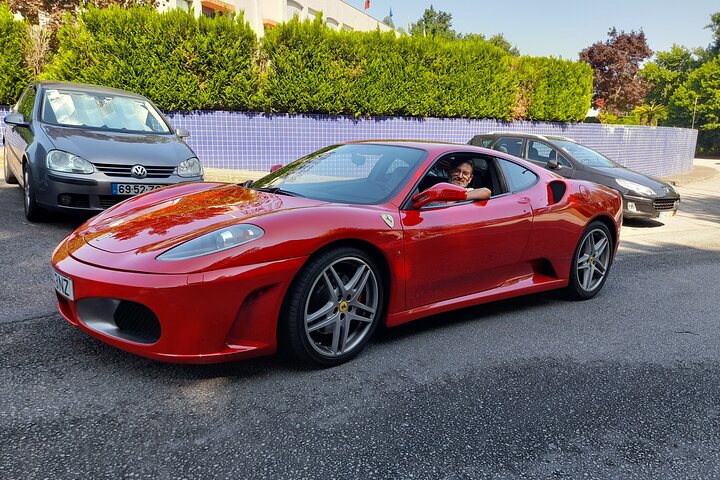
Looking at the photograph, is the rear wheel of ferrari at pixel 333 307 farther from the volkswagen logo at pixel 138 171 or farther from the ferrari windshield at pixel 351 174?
the volkswagen logo at pixel 138 171

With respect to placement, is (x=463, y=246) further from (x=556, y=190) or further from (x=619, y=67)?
(x=619, y=67)

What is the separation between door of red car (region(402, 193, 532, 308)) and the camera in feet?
11.5

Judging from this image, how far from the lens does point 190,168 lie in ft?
21.3

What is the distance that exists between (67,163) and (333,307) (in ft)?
13.1

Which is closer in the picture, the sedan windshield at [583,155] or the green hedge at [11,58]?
the sedan windshield at [583,155]

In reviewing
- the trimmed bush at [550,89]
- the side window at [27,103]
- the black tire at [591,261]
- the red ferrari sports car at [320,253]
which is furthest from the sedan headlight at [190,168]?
the trimmed bush at [550,89]

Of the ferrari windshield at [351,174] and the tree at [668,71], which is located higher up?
the tree at [668,71]

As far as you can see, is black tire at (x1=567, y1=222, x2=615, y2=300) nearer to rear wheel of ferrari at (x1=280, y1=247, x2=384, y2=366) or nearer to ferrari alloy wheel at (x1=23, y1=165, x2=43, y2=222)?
rear wheel of ferrari at (x1=280, y1=247, x2=384, y2=366)

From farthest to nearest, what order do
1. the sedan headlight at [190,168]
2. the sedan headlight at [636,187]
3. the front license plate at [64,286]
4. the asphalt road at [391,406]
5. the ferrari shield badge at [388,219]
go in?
the sedan headlight at [636,187]
the sedan headlight at [190,168]
the ferrari shield badge at [388,219]
the front license plate at [64,286]
the asphalt road at [391,406]

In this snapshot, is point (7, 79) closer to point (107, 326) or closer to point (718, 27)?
point (107, 326)

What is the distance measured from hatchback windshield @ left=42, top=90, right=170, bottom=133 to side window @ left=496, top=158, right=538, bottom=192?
15.1 feet

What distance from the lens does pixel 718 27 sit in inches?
2213

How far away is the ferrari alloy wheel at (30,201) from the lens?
5.98 meters

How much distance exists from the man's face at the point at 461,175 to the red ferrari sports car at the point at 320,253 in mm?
37
